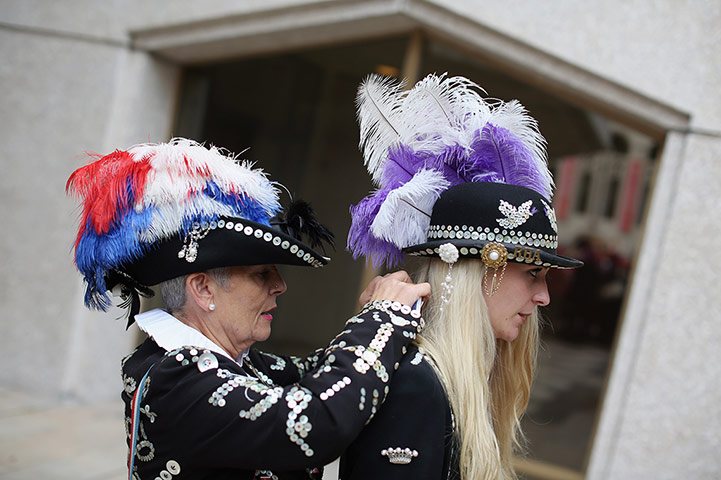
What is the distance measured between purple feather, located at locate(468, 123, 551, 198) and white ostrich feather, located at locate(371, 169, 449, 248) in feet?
0.39

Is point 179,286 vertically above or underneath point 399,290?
underneath

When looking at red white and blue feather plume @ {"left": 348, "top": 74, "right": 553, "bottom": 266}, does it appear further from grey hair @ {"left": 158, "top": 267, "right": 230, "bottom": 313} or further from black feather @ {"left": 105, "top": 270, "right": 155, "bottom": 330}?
black feather @ {"left": 105, "top": 270, "right": 155, "bottom": 330}

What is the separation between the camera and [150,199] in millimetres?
1620

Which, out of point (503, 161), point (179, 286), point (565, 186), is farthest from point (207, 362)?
point (565, 186)

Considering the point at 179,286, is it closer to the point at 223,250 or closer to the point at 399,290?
the point at 223,250

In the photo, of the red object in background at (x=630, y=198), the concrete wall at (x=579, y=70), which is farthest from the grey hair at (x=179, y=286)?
the red object in background at (x=630, y=198)

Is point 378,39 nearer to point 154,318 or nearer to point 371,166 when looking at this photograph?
point 371,166

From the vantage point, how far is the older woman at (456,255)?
5.26 ft

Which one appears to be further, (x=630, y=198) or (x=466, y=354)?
(x=630, y=198)

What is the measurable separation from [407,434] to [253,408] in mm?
396

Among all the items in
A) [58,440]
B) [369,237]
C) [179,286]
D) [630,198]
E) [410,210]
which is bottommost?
[58,440]

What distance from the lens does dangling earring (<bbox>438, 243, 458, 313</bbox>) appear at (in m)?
1.73

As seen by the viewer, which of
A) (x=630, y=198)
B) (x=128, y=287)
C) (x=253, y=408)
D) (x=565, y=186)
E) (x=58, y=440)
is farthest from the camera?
(x=630, y=198)

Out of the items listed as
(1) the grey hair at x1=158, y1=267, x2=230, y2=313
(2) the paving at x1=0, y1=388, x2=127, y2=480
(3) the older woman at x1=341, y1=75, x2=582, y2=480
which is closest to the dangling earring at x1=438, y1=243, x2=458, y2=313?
(3) the older woman at x1=341, y1=75, x2=582, y2=480
